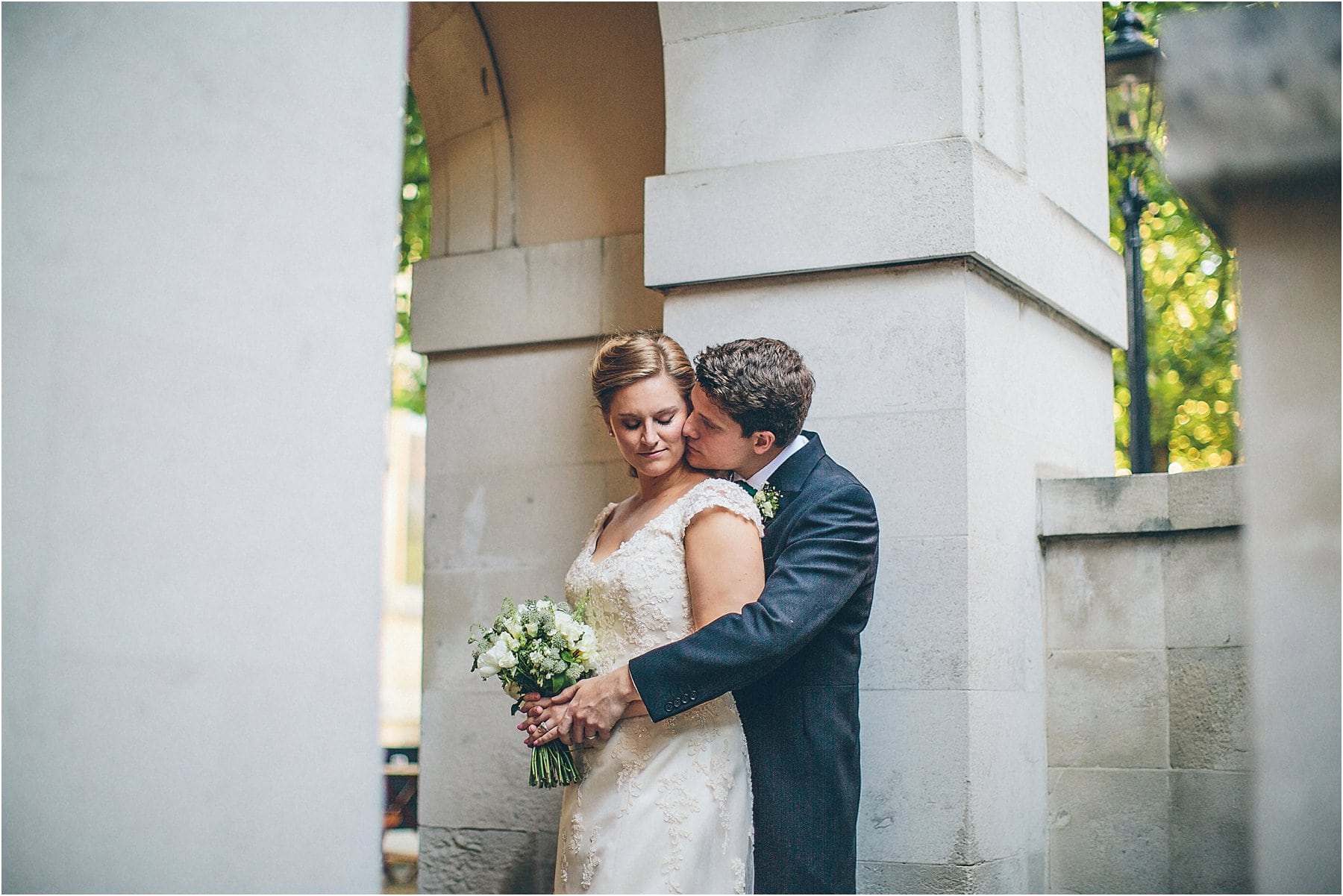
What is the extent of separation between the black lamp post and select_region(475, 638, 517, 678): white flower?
4.21m

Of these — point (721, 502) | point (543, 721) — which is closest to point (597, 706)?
point (543, 721)

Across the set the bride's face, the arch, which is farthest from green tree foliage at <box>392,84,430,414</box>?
the bride's face

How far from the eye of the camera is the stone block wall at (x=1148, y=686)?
4.41m

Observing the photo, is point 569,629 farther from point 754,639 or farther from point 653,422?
point 653,422

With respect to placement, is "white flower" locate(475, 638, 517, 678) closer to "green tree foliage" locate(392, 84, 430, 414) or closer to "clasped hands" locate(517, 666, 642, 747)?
"clasped hands" locate(517, 666, 642, 747)

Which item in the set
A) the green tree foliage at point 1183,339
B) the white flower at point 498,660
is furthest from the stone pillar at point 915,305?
the green tree foliage at point 1183,339

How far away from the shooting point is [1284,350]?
161 centimetres

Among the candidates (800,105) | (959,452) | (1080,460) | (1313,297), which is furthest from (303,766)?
(1080,460)

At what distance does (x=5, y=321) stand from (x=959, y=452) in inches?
119

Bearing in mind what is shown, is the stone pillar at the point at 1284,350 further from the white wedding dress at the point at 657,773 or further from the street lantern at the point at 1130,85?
the street lantern at the point at 1130,85

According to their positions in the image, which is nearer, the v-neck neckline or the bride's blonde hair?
the v-neck neckline

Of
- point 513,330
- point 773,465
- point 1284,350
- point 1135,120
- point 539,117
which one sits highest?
point 1135,120

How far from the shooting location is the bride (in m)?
3.62

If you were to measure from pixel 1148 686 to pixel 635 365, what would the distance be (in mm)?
2138
